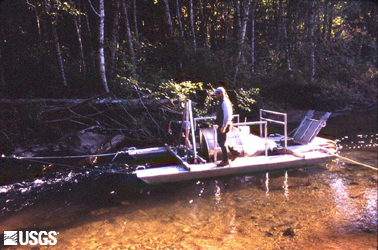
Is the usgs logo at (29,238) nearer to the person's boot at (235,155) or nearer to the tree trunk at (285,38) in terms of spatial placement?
the person's boot at (235,155)

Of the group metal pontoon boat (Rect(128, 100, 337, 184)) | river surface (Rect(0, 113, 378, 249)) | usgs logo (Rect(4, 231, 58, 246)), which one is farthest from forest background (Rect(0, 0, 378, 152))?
usgs logo (Rect(4, 231, 58, 246))

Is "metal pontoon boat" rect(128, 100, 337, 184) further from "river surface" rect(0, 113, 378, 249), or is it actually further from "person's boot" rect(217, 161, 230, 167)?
"river surface" rect(0, 113, 378, 249)

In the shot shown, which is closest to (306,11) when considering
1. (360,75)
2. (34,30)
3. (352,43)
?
(352,43)

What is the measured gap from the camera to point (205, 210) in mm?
Result: 6539

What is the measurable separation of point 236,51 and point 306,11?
1190 cm

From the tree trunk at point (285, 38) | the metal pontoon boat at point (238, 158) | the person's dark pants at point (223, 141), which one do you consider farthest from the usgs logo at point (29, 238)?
the tree trunk at point (285, 38)

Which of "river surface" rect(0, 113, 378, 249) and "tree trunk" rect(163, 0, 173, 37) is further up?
"tree trunk" rect(163, 0, 173, 37)

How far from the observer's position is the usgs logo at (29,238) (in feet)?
17.3

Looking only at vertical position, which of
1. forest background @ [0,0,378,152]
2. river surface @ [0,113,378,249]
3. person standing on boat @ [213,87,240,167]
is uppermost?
forest background @ [0,0,378,152]

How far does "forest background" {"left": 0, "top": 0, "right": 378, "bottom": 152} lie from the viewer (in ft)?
37.9

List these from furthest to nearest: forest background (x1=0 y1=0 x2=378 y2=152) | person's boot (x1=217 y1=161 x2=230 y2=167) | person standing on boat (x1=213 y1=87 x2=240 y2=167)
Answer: forest background (x1=0 y1=0 x2=378 y2=152) → person's boot (x1=217 y1=161 x2=230 y2=167) → person standing on boat (x1=213 y1=87 x2=240 y2=167)

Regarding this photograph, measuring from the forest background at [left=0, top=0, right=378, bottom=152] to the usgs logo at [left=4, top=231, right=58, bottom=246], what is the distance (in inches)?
216

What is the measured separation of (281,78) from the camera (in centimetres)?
2214

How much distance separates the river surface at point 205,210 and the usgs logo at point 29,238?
0.56ft
